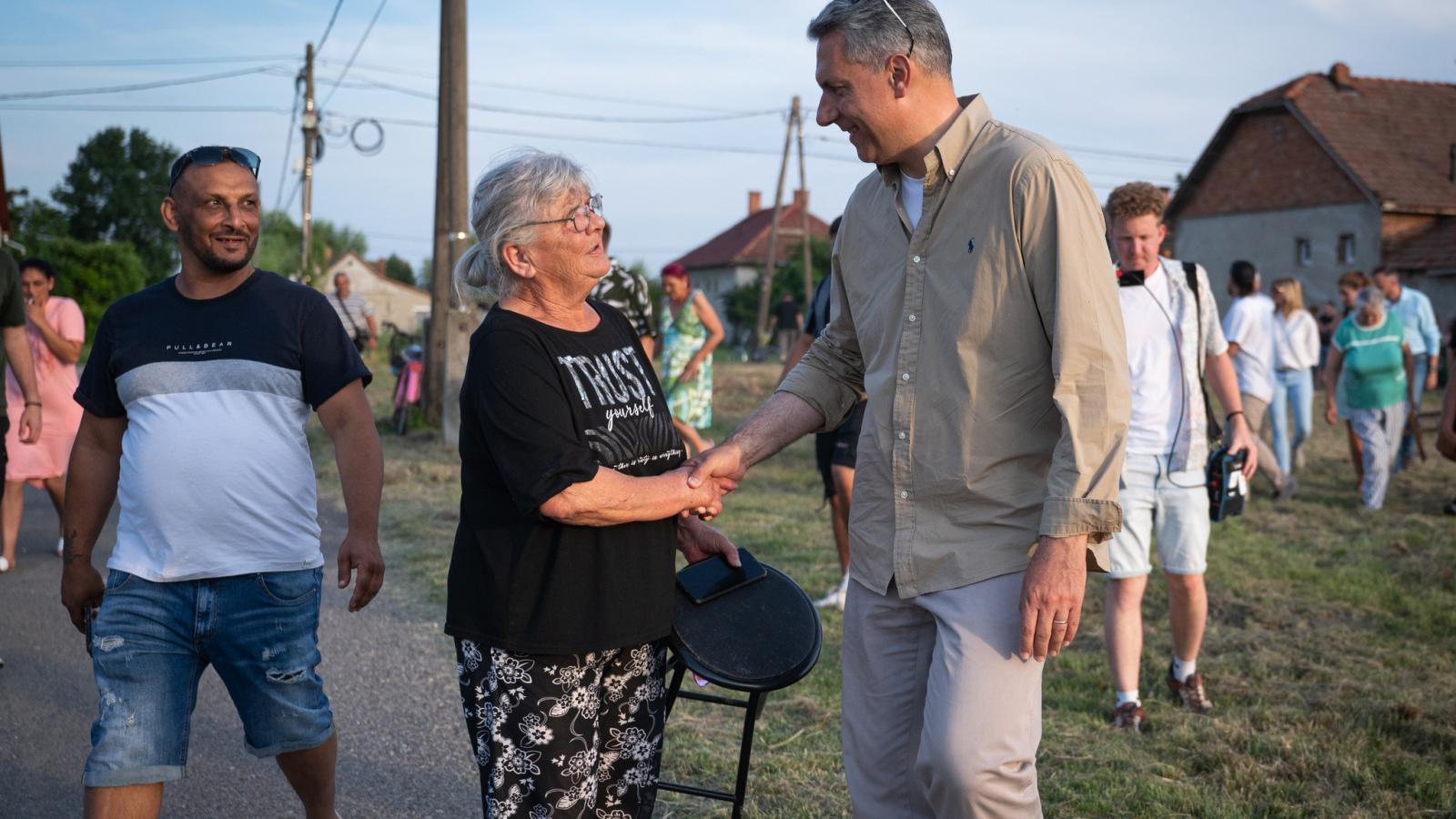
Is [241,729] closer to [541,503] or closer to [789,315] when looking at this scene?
[541,503]

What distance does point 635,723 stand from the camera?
2.94 m

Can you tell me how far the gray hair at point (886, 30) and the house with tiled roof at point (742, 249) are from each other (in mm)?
59389

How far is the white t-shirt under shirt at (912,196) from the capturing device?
2.74m

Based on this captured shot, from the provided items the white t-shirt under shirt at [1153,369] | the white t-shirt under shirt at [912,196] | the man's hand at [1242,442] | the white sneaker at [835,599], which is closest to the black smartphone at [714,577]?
the white t-shirt under shirt at [912,196]

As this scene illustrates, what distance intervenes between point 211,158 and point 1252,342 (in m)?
9.74

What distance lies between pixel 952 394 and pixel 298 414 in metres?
1.76

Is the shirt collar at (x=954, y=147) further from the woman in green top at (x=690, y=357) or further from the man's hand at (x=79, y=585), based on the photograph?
the woman in green top at (x=690, y=357)

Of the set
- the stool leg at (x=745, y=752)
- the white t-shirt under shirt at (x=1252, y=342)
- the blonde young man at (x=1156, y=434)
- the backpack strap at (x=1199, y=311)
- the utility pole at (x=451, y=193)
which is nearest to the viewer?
the stool leg at (x=745, y=752)

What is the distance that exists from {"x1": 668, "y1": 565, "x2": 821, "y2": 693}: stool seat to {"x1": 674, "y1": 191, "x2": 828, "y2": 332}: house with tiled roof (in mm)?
58986

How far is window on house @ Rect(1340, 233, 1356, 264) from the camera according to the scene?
35.3 m

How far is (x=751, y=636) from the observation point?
9.91 feet

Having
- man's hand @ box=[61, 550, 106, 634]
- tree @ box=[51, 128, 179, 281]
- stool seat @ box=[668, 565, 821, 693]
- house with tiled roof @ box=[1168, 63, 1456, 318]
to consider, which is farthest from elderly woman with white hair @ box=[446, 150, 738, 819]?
tree @ box=[51, 128, 179, 281]

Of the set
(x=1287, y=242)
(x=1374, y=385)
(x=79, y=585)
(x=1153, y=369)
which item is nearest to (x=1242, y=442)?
(x=1153, y=369)

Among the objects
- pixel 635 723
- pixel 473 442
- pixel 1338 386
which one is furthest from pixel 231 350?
pixel 1338 386
